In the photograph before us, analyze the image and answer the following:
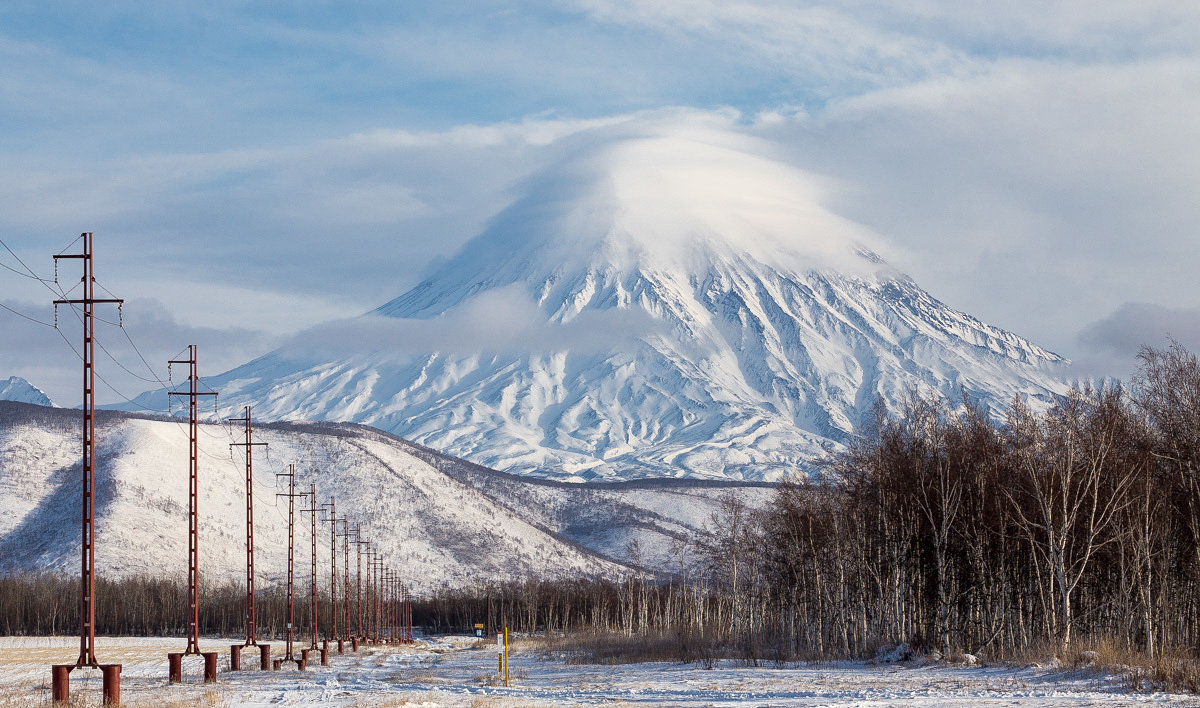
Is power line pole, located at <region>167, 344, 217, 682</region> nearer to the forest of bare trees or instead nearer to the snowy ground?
the snowy ground

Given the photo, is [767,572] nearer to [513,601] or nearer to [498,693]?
[498,693]

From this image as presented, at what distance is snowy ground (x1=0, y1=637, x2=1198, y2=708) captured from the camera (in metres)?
29.8

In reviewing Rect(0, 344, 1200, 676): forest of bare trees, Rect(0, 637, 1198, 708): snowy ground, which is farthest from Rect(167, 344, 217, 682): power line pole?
Rect(0, 344, 1200, 676): forest of bare trees

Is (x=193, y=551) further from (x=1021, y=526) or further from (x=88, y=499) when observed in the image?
(x=1021, y=526)

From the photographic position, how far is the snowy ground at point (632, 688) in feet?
97.6

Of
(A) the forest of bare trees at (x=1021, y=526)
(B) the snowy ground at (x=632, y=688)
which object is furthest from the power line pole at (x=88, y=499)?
(A) the forest of bare trees at (x=1021, y=526)

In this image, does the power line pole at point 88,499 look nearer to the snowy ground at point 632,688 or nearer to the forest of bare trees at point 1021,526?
the snowy ground at point 632,688

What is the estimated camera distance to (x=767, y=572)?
86062 mm

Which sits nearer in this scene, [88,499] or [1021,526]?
[88,499]

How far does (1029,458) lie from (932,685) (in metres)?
17.8

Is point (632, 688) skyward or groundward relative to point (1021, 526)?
groundward

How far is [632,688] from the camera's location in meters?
37.2

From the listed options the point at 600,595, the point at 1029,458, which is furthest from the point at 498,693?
the point at 600,595

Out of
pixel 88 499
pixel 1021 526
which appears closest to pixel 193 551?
pixel 88 499
